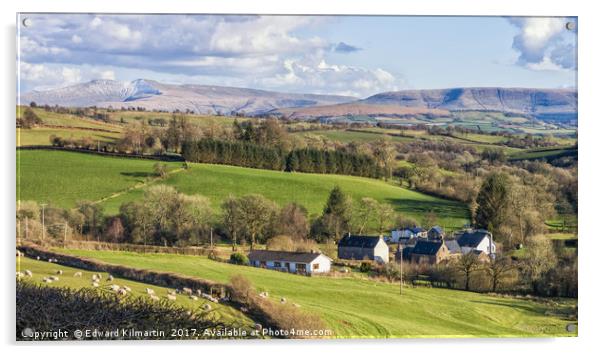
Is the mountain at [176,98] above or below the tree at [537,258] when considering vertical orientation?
above

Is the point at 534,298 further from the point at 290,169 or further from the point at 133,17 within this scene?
the point at 133,17

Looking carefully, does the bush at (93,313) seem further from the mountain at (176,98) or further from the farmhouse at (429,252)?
the farmhouse at (429,252)

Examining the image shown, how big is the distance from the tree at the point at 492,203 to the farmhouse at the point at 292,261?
8.51 ft

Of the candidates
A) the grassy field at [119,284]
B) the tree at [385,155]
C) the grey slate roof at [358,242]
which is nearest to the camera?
the grassy field at [119,284]

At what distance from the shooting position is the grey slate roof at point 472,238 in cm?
1348

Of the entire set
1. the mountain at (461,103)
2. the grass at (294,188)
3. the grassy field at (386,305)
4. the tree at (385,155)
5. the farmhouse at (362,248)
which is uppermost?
the mountain at (461,103)

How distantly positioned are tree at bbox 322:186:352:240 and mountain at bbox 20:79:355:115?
1524 mm

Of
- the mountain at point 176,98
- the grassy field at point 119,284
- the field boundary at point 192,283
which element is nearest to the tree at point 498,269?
the field boundary at point 192,283

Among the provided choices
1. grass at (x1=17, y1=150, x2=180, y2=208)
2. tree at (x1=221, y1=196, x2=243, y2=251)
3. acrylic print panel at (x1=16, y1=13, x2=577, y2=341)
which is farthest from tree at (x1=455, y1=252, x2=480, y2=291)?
grass at (x1=17, y1=150, x2=180, y2=208)

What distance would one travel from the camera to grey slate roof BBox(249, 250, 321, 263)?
1316 centimetres

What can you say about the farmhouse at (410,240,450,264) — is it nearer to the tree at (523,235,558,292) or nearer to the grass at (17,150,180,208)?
the tree at (523,235,558,292)

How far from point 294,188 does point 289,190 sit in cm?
9

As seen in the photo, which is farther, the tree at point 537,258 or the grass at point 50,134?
the tree at point 537,258

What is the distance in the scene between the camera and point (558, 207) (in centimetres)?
1288
